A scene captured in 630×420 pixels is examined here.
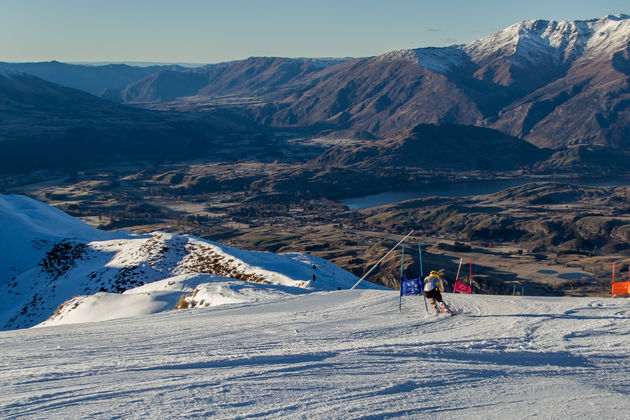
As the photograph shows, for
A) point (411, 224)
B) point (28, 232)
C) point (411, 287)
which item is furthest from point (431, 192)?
point (411, 287)

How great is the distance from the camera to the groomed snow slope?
9.04 meters

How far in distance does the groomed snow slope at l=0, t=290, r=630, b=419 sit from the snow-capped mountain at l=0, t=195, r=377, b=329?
9109 mm

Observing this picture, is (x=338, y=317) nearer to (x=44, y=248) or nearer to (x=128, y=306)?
(x=128, y=306)

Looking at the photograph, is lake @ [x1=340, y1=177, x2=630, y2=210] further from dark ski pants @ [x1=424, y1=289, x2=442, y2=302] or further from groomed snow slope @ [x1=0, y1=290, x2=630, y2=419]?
groomed snow slope @ [x1=0, y1=290, x2=630, y2=419]

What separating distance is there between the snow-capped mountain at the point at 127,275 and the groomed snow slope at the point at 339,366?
9109 millimetres

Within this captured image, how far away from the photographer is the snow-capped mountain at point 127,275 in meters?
28.0

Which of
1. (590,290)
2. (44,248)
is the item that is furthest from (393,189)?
(44,248)

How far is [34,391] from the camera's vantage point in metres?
9.91

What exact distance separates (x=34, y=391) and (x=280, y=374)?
424 cm

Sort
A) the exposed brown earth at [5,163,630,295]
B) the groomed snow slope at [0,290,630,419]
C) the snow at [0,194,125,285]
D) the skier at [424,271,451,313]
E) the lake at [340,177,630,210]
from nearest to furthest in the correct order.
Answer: the groomed snow slope at [0,290,630,419] < the skier at [424,271,451,313] < the snow at [0,194,125,285] < the exposed brown earth at [5,163,630,295] < the lake at [340,177,630,210]

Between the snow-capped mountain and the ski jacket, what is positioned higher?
the ski jacket

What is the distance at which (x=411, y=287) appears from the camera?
1745 cm

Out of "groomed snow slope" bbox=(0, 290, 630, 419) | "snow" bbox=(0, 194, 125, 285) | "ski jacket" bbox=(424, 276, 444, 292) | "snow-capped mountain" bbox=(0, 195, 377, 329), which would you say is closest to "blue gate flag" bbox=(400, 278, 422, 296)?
"groomed snow slope" bbox=(0, 290, 630, 419)

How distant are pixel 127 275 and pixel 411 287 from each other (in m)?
28.1
